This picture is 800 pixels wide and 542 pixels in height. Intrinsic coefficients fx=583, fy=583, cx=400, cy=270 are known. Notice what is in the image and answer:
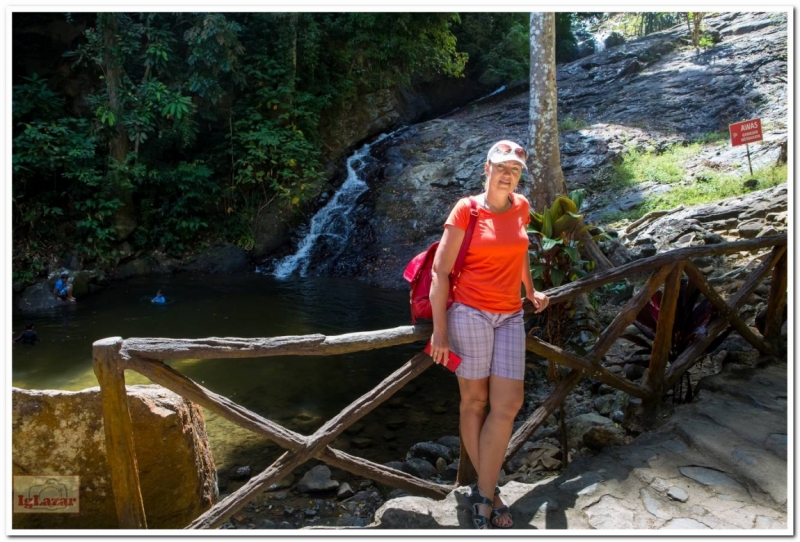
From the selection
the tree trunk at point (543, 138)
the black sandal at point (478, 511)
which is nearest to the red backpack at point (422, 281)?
the black sandal at point (478, 511)

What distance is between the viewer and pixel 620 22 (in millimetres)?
21172

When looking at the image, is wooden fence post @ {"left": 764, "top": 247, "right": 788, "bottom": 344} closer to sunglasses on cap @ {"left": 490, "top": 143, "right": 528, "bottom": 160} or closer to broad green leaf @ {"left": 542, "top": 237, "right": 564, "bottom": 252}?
broad green leaf @ {"left": 542, "top": 237, "right": 564, "bottom": 252}

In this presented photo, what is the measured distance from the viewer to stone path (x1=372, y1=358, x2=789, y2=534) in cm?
261

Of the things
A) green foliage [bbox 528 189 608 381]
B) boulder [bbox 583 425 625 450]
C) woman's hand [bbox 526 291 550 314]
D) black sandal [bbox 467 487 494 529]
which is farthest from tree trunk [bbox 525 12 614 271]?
black sandal [bbox 467 487 494 529]

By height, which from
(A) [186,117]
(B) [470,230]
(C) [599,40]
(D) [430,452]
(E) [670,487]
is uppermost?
(C) [599,40]

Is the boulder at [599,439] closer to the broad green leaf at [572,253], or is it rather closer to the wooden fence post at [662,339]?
the wooden fence post at [662,339]

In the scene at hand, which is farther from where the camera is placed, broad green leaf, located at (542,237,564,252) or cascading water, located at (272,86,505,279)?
cascading water, located at (272,86,505,279)

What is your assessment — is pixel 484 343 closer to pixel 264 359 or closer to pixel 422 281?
pixel 422 281

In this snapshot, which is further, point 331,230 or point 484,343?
point 331,230

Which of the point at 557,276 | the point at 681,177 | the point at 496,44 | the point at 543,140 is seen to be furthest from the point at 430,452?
the point at 496,44

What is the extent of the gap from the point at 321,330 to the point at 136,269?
18.9 ft

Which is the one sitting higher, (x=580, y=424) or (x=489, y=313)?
(x=489, y=313)

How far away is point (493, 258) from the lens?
2.47 meters

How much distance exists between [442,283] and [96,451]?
190 cm
